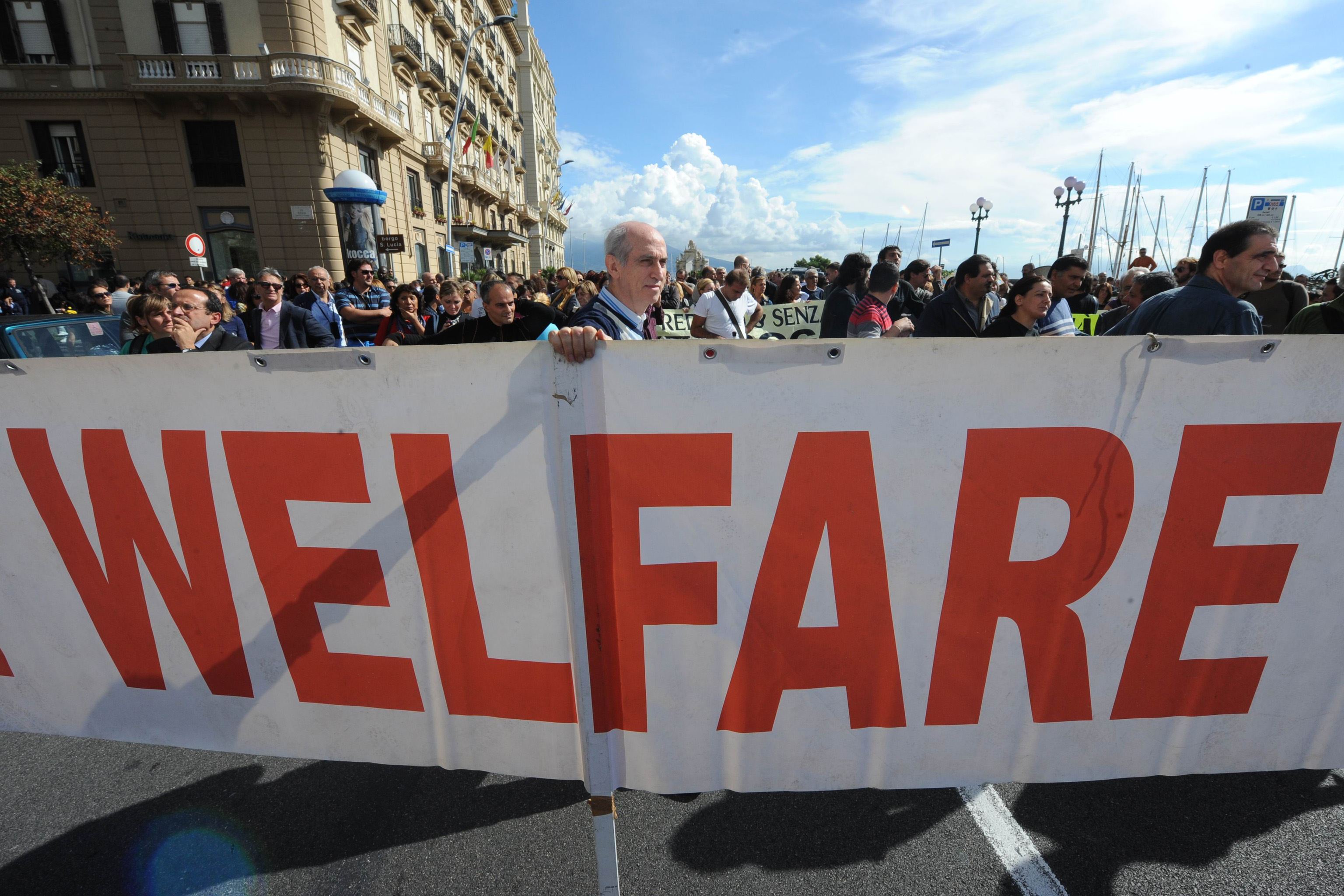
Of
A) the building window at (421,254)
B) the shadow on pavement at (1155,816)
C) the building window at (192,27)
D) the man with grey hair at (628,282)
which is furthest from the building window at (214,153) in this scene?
the shadow on pavement at (1155,816)

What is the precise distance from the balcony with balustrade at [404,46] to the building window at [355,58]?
2.78 meters

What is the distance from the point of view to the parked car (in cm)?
468

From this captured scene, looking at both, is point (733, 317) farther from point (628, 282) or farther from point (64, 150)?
point (64, 150)

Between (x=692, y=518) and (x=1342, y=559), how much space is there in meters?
1.83

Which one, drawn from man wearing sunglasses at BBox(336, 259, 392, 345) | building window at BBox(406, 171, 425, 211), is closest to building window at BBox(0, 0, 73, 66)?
building window at BBox(406, 171, 425, 211)

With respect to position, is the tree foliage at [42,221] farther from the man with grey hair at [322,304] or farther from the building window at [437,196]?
the building window at [437,196]

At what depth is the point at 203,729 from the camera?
6.36 feet

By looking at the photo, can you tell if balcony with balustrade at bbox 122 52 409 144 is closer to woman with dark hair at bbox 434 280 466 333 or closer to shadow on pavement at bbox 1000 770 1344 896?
woman with dark hair at bbox 434 280 466 333

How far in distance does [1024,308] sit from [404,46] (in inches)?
1264

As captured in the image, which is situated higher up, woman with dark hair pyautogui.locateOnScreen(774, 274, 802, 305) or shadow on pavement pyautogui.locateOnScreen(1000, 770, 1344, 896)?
woman with dark hair pyautogui.locateOnScreen(774, 274, 802, 305)

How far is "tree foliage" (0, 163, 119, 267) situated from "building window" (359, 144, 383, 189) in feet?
31.0

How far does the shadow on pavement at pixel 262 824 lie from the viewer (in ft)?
6.44

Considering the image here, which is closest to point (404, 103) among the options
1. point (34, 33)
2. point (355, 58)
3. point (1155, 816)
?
point (355, 58)

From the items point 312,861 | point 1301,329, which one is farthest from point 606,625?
point 1301,329
